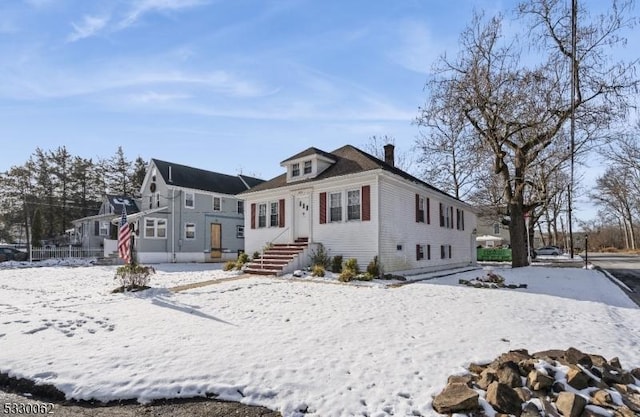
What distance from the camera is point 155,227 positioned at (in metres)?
24.8

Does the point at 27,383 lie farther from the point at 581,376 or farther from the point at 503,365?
the point at 581,376

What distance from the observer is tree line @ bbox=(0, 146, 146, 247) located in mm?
38125

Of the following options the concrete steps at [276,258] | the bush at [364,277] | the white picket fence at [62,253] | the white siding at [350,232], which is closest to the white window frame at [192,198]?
A: the white picket fence at [62,253]

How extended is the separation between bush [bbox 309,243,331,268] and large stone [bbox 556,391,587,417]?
11.8 m

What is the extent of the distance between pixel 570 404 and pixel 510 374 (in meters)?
0.59

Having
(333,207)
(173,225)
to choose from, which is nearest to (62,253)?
(173,225)

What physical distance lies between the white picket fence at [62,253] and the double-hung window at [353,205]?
23.1m

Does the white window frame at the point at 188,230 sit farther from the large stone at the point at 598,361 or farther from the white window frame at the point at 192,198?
the large stone at the point at 598,361

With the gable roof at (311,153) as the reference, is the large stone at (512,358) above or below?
below

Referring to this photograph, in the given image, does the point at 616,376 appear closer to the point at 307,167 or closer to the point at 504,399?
the point at 504,399

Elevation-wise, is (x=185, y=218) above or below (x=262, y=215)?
above

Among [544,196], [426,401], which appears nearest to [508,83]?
[544,196]

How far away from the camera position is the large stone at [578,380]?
3871mm

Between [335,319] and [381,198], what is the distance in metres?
8.12
